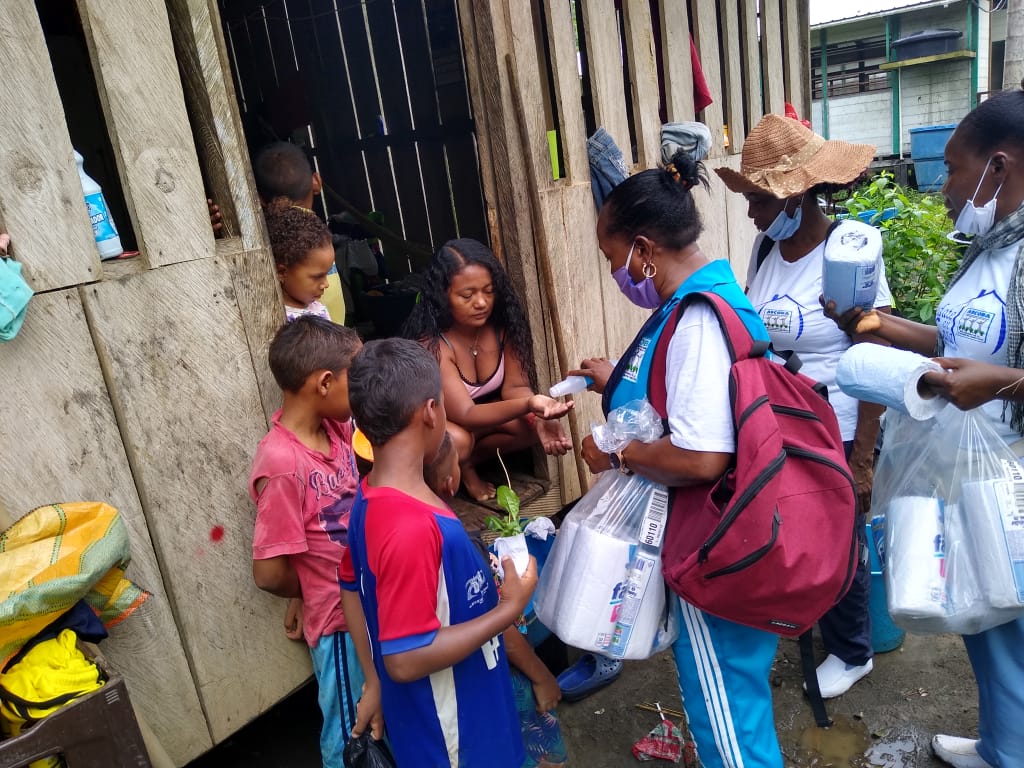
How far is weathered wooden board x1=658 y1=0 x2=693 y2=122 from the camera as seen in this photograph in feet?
12.6

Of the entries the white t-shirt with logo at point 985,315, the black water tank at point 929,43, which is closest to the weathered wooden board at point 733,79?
the white t-shirt with logo at point 985,315

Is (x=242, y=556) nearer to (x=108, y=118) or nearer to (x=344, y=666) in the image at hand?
(x=344, y=666)

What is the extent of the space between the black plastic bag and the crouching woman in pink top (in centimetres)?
112

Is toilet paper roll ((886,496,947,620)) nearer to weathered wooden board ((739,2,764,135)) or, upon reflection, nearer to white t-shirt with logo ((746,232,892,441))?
white t-shirt with logo ((746,232,892,441))

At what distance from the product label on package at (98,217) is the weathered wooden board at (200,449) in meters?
0.13

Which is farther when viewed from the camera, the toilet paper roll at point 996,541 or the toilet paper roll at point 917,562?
the toilet paper roll at point 917,562

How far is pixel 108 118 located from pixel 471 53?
146 cm

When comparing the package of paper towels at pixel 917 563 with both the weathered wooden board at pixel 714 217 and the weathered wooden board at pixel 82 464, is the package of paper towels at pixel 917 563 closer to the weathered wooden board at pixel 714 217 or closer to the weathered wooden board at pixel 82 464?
the weathered wooden board at pixel 82 464

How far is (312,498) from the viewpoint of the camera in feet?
6.64

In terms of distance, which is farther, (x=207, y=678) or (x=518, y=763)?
(x=207, y=678)

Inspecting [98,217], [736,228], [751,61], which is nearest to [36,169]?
[98,217]

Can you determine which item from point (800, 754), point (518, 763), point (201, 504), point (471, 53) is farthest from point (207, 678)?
point (471, 53)

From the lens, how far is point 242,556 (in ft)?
7.10

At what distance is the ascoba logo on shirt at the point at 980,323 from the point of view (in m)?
1.97
